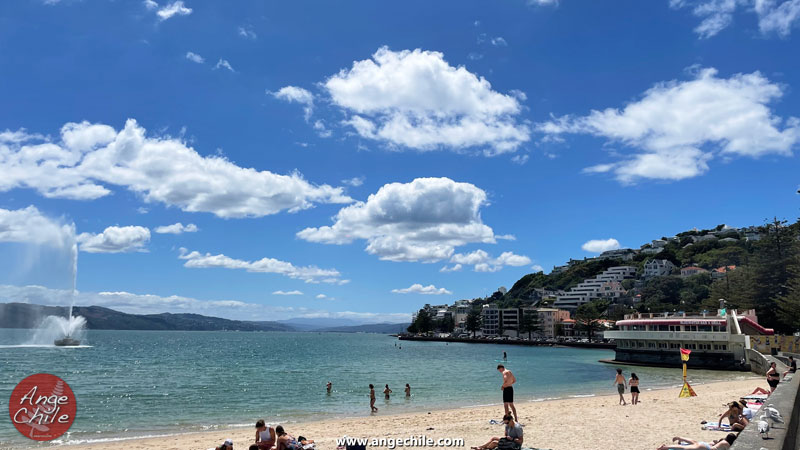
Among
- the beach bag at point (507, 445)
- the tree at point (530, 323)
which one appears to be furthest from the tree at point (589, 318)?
the beach bag at point (507, 445)

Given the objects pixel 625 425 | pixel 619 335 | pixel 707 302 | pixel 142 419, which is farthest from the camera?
pixel 707 302

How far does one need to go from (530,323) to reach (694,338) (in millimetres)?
113252

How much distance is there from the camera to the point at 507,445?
12.8 metres

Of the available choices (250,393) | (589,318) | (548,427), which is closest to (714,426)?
(548,427)

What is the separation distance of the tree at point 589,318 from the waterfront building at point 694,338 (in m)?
91.5

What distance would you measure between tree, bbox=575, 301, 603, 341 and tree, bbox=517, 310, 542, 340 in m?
12.5

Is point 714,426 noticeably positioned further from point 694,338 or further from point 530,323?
point 530,323

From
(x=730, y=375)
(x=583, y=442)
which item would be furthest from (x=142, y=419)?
(x=730, y=375)

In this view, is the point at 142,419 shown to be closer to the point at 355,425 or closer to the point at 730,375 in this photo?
the point at 355,425

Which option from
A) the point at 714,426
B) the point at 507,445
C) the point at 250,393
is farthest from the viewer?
the point at 250,393

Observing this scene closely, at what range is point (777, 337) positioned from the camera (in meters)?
49.0

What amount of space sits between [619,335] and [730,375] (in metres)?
16.7

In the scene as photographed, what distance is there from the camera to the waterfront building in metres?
51.6

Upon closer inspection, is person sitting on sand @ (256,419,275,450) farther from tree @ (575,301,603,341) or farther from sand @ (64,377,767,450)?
tree @ (575,301,603,341)
